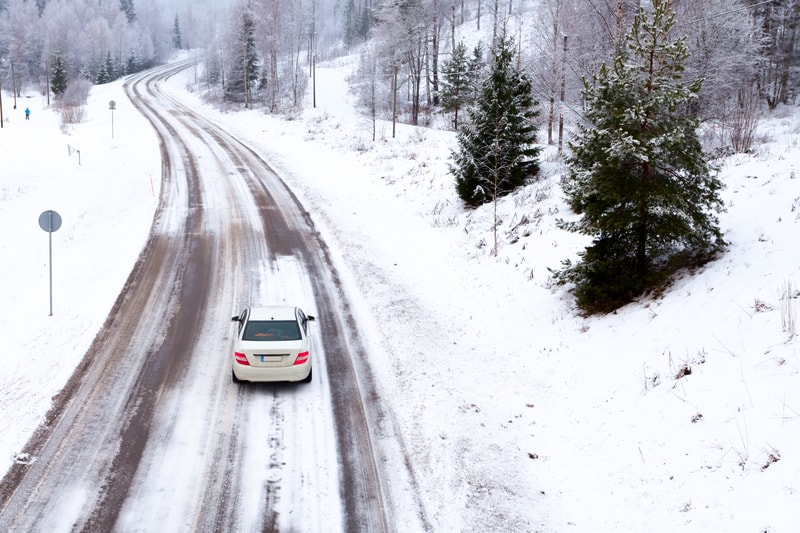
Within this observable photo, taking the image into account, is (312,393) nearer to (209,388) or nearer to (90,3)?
(209,388)

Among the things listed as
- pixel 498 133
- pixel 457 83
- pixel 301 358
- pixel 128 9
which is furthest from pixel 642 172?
pixel 128 9

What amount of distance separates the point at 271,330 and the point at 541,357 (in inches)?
227

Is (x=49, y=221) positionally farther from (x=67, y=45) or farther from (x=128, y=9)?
(x=128, y=9)

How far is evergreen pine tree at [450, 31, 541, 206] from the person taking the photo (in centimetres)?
2070

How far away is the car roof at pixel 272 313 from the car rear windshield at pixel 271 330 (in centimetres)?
21

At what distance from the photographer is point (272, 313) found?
12.1 meters

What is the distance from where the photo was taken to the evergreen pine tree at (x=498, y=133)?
20703 mm

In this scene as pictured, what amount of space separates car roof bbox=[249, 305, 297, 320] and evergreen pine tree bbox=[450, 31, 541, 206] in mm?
10350

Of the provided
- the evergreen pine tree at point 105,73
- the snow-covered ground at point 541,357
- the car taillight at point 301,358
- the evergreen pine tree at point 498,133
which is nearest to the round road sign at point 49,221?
the snow-covered ground at point 541,357

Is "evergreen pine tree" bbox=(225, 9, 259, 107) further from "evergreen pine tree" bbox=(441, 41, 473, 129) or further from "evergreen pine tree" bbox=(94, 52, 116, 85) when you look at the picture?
"evergreen pine tree" bbox=(94, 52, 116, 85)

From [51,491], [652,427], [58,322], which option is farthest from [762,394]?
[58,322]

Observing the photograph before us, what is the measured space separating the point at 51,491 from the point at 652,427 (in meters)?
9.08

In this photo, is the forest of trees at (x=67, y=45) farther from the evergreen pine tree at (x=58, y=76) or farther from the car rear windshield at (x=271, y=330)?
the car rear windshield at (x=271, y=330)

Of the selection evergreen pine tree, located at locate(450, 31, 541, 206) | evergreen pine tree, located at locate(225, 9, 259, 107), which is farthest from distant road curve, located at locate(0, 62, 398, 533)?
evergreen pine tree, located at locate(225, 9, 259, 107)
